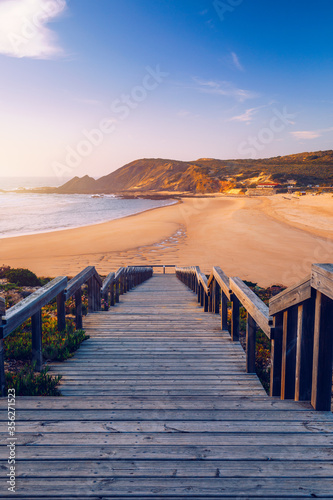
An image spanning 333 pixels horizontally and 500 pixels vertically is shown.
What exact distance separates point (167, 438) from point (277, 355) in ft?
3.93

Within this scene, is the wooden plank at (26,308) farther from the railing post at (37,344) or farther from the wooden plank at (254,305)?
the wooden plank at (254,305)

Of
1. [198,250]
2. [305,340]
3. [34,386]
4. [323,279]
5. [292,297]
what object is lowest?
[198,250]

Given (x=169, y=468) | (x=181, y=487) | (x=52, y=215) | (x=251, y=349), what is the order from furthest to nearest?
(x=52, y=215) → (x=251, y=349) → (x=169, y=468) → (x=181, y=487)

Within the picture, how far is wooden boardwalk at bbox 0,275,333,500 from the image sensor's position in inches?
76.0

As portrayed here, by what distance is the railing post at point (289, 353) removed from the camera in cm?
286

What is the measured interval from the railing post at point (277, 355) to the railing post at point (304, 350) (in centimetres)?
22

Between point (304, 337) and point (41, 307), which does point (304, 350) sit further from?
point (41, 307)

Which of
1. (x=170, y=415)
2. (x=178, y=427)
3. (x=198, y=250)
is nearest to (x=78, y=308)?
(x=170, y=415)

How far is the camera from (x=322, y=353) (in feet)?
8.36

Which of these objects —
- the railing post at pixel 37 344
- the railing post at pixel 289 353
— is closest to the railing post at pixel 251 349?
the railing post at pixel 289 353

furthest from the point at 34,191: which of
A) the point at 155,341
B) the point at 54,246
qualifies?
the point at 155,341

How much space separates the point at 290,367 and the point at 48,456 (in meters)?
1.89

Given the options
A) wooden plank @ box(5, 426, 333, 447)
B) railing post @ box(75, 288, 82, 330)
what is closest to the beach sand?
railing post @ box(75, 288, 82, 330)

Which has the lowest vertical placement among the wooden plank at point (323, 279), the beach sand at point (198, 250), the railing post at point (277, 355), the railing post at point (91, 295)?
the beach sand at point (198, 250)
